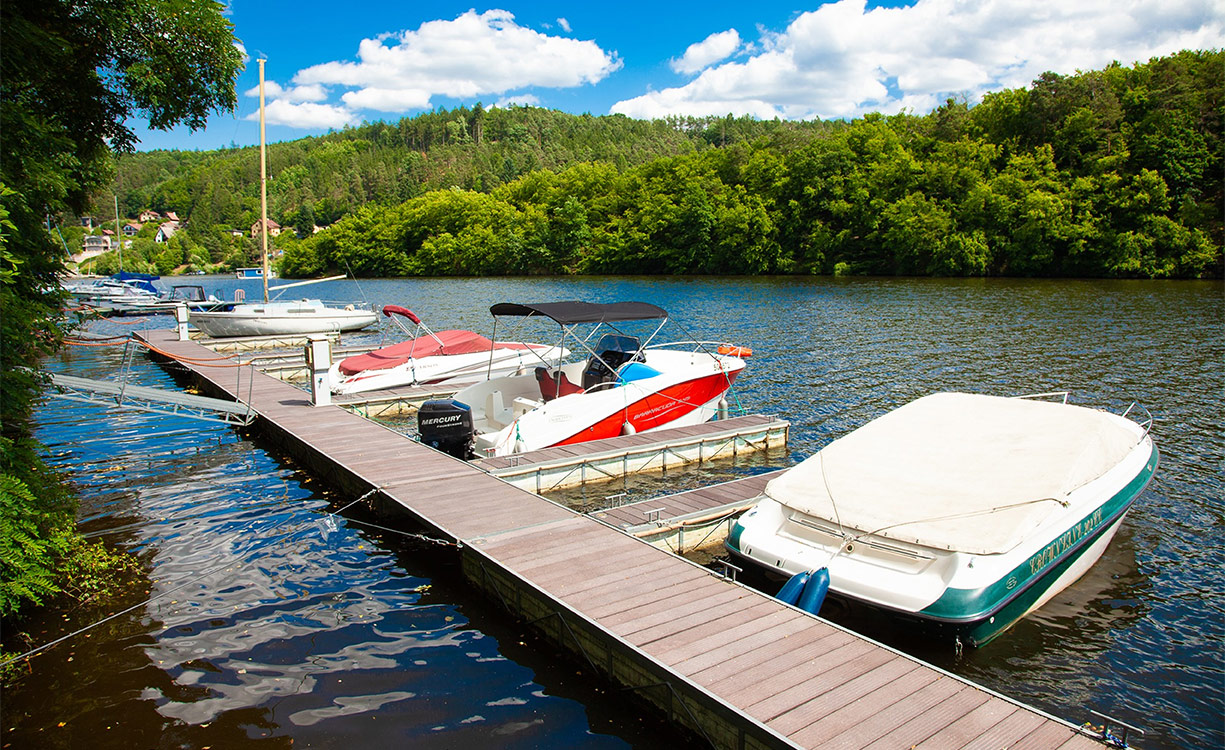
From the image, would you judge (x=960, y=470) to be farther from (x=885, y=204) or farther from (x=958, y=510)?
(x=885, y=204)

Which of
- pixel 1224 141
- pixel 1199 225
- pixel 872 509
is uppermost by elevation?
pixel 1224 141

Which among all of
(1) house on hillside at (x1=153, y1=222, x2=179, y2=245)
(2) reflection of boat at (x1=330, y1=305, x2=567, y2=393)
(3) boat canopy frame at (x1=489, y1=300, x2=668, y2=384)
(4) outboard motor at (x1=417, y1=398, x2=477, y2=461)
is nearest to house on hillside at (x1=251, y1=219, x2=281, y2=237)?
(1) house on hillside at (x1=153, y1=222, x2=179, y2=245)

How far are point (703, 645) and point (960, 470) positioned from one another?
398 cm

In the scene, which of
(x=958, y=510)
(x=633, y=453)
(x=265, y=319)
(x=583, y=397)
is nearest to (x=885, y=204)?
(x=265, y=319)

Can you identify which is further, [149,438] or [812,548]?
[149,438]

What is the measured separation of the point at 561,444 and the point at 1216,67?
6371 cm

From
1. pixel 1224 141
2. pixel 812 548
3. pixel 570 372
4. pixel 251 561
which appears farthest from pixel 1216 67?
pixel 251 561

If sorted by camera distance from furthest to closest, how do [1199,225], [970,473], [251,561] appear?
[1199,225] < [251,561] < [970,473]

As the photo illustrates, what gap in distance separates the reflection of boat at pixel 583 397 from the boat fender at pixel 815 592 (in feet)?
21.0

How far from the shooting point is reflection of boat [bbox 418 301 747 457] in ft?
39.9

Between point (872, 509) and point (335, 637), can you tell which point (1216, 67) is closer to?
point (872, 509)

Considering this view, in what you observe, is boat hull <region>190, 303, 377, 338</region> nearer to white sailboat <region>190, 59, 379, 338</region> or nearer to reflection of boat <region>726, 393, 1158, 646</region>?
white sailboat <region>190, 59, 379, 338</region>

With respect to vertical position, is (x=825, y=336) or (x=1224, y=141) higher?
(x=1224, y=141)

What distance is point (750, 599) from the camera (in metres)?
6.59
